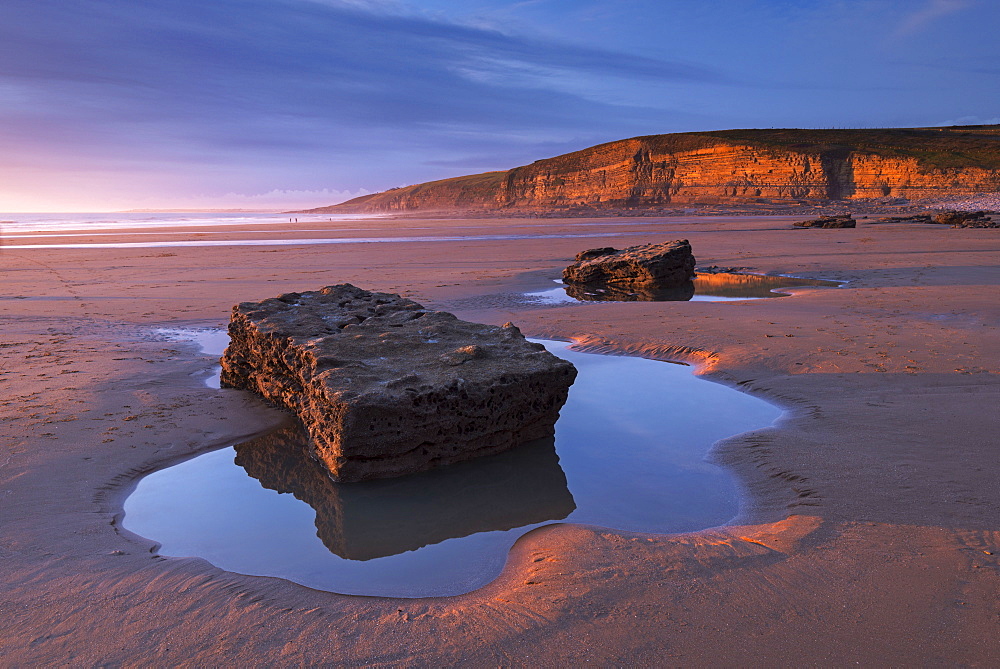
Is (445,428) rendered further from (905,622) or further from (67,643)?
(905,622)

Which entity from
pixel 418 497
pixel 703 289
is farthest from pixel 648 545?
pixel 703 289

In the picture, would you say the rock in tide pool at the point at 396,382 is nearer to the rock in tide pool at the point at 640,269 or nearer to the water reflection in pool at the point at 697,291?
the water reflection in pool at the point at 697,291

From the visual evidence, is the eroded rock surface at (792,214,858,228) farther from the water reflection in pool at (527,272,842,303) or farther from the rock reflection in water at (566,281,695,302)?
the rock reflection in water at (566,281,695,302)

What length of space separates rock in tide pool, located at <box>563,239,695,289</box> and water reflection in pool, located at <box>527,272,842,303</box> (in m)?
0.27

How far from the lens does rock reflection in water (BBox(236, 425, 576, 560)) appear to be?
139 inches

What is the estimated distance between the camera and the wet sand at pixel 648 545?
7.79 feet

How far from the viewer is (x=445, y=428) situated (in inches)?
174

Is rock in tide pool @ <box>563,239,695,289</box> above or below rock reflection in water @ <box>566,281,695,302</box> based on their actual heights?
above

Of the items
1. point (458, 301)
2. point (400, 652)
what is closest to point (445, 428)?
point (400, 652)

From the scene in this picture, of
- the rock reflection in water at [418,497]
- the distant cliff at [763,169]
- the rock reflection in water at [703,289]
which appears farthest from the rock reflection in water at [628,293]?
the distant cliff at [763,169]

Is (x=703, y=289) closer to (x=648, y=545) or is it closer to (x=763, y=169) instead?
(x=648, y=545)

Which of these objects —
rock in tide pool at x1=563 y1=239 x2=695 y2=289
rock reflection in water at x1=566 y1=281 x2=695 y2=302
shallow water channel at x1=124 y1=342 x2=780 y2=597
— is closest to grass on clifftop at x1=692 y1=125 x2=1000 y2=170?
rock in tide pool at x1=563 y1=239 x2=695 y2=289

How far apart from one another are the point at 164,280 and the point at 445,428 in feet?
45.0

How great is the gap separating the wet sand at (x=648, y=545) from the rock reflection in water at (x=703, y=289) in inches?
167
